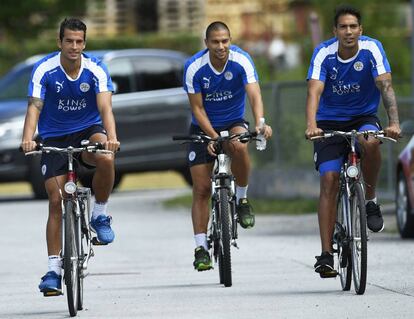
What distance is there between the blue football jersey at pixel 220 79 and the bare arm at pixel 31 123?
1.44 meters

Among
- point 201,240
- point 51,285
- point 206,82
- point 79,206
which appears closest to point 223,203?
point 201,240

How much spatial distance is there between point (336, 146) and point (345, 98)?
0.33m

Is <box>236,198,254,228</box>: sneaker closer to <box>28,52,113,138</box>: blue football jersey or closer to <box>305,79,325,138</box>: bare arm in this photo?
<box>305,79,325,138</box>: bare arm

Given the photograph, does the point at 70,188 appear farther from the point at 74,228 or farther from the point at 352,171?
the point at 352,171

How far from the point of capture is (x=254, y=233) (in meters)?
18.1

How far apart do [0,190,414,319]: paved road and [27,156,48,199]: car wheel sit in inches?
127

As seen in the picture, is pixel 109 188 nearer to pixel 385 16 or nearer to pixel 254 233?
pixel 254 233

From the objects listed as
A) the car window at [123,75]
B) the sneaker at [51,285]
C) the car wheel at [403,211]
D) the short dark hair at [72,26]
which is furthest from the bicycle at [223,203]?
the car window at [123,75]

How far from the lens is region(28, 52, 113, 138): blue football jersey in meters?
11.7

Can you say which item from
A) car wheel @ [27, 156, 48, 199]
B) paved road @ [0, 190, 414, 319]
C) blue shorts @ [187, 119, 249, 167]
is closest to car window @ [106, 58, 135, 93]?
car wheel @ [27, 156, 48, 199]

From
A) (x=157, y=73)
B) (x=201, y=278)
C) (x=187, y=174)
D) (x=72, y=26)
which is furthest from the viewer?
(x=187, y=174)

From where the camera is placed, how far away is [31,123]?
1155cm

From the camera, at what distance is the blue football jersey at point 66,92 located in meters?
11.7

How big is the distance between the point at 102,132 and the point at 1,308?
4.36 feet
